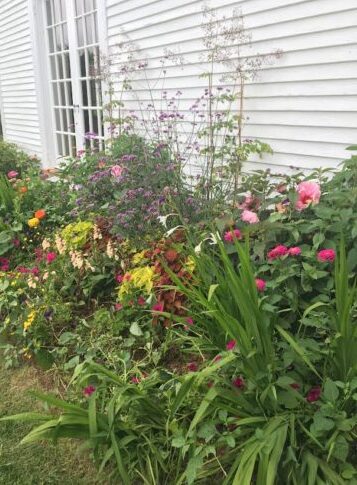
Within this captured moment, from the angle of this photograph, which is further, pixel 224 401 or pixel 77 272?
pixel 77 272

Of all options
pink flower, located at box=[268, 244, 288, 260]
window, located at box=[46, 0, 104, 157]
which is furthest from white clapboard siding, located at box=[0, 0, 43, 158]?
pink flower, located at box=[268, 244, 288, 260]

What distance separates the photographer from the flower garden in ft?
5.81

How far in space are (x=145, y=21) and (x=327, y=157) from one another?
268 cm

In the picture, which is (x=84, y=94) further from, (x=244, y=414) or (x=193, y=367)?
(x=244, y=414)

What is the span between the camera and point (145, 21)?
5020 millimetres

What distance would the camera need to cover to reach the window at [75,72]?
6426 mm

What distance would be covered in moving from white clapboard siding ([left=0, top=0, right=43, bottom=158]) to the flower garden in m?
5.77

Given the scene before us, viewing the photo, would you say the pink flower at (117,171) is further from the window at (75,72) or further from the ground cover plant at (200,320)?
the window at (75,72)

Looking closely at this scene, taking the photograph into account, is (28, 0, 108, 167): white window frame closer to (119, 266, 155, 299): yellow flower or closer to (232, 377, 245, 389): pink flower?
(119, 266, 155, 299): yellow flower

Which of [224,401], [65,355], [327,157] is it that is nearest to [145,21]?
[327,157]

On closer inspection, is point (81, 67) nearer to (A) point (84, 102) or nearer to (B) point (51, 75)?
(A) point (84, 102)

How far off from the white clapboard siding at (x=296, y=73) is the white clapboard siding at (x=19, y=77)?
4.57 meters

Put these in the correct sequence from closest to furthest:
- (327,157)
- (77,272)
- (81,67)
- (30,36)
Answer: (77,272) → (327,157) → (81,67) → (30,36)

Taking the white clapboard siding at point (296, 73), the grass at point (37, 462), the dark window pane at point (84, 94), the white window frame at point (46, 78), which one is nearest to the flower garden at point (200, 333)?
the grass at point (37, 462)
